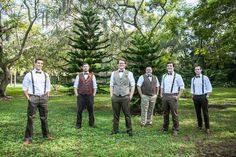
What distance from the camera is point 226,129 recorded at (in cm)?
916

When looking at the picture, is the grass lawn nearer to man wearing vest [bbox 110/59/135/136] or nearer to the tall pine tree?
man wearing vest [bbox 110/59/135/136]

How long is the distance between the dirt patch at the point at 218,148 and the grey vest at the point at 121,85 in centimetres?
209

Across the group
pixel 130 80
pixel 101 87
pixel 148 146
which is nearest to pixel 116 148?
pixel 148 146

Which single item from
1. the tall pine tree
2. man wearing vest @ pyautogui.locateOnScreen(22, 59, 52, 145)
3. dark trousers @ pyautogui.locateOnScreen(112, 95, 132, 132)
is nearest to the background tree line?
the tall pine tree

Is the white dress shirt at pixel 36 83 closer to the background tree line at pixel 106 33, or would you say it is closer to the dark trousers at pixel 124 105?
the dark trousers at pixel 124 105

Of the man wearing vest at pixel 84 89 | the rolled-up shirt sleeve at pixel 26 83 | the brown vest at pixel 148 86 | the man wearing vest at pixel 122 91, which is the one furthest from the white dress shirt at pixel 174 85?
the rolled-up shirt sleeve at pixel 26 83

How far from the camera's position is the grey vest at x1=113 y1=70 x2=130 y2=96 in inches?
314

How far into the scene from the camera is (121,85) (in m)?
7.98

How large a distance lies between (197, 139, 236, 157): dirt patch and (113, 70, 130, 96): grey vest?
2088mm

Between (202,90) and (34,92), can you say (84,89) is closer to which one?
(34,92)

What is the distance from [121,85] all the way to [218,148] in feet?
8.56

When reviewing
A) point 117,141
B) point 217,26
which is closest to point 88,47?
point 217,26

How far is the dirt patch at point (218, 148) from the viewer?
6.44 metres

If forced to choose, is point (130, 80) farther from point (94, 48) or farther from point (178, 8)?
point (178, 8)
